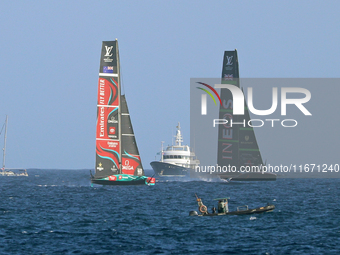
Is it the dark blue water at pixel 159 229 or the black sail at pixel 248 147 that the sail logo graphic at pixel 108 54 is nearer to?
the dark blue water at pixel 159 229

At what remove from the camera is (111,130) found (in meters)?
68.8

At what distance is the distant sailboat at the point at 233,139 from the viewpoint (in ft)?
292

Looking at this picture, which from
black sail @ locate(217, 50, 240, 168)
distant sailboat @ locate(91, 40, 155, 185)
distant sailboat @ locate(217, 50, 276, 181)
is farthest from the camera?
distant sailboat @ locate(217, 50, 276, 181)

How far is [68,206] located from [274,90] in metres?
35.0

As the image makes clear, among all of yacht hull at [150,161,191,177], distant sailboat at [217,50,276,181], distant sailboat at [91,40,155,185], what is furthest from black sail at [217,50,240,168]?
yacht hull at [150,161,191,177]

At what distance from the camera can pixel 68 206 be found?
53.6 m

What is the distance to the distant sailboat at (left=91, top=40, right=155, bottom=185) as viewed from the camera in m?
68.0

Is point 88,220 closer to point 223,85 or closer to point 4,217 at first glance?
point 4,217

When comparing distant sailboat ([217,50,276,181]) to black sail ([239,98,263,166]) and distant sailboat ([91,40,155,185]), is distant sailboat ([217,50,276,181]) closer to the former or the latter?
black sail ([239,98,263,166])

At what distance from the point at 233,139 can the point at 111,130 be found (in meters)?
28.0

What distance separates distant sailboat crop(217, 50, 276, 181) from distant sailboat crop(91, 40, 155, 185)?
2419cm

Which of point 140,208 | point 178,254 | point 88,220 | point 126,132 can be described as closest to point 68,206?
point 140,208

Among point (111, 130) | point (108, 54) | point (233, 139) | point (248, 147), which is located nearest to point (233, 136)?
point (233, 139)

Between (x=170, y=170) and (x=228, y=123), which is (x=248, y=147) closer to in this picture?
(x=228, y=123)
